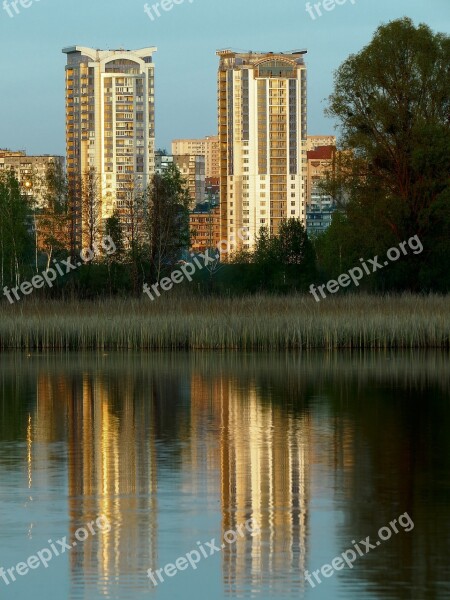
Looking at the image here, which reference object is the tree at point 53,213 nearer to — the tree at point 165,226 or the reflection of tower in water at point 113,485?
the tree at point 165,226

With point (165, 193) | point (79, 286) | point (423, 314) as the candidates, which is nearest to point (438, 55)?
point (165, 193)

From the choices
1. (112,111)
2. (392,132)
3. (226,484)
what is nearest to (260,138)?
(112,111)

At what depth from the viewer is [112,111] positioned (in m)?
174

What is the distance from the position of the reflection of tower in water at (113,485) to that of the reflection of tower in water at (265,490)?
629 millimetres

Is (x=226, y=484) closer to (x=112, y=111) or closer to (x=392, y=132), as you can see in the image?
(x=392, y=132)

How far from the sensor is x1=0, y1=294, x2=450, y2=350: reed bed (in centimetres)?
3109

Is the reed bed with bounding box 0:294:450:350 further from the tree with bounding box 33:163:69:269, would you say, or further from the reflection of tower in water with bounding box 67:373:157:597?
the tree with bounding box 33:163:69:269

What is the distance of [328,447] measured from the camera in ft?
47.8

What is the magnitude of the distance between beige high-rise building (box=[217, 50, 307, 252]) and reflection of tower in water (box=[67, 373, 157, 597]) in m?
136

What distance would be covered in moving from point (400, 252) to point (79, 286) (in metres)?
10.5

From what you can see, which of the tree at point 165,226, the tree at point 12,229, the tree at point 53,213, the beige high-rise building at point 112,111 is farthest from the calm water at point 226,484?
the beige high-rise building at point 112,111

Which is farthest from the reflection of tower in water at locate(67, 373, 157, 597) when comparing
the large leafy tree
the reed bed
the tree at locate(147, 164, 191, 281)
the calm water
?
the tree at locate(147, 164, 191, 281)

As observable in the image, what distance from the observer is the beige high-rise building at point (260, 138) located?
509 ft

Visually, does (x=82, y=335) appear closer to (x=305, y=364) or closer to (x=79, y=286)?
(x=305, y=364)
